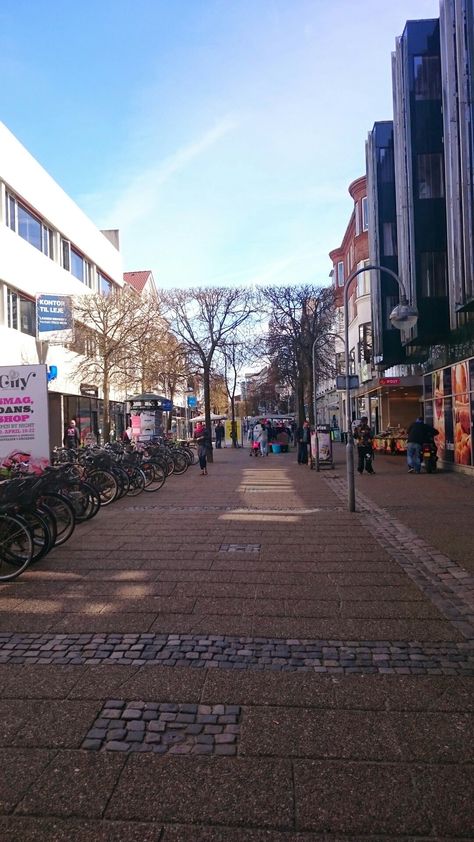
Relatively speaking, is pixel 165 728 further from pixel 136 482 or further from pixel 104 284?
pixel 104 284

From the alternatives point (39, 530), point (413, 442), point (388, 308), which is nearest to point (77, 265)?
point (388, 308)

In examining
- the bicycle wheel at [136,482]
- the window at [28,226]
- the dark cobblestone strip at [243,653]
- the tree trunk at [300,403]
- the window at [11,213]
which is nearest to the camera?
the dark cobblestone strip at [243,653]

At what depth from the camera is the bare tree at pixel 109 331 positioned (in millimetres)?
26734

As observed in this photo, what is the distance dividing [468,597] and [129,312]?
2299 centimetres

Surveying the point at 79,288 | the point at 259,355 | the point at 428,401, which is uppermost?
the point at 79,288

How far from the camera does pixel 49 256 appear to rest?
1187 inches

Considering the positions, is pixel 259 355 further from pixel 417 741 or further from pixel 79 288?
pixel 417 741

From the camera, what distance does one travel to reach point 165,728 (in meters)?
3.48

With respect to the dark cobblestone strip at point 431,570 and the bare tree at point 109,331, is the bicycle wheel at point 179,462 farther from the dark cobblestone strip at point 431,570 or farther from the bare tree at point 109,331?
the dark cobblestone strip at point 431,570

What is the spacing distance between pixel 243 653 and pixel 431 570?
312cm

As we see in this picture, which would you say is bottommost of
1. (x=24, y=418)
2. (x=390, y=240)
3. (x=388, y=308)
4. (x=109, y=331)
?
(x=24, y=418)

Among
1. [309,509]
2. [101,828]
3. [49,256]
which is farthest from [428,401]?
[101,828]

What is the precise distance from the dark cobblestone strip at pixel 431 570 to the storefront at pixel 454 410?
7.23 meters

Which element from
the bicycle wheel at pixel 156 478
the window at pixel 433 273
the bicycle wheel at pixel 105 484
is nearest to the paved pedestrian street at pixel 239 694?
the bicycle wheel at pixel 105 484
